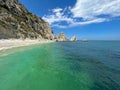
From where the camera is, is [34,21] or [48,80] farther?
[34,21]

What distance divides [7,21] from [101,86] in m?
69.6

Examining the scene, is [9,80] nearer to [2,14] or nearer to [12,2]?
[2,14]

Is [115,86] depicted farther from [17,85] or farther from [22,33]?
[22,33]

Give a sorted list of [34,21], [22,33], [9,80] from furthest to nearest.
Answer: [34,21], [22,33], [9,80]

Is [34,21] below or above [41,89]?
above

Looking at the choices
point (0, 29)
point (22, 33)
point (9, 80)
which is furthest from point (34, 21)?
point (9, 80)

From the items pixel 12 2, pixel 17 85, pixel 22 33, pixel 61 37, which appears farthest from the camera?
pixel 61 37

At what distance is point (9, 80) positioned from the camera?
45.3 ft

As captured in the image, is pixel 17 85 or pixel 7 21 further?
pixel 7 21

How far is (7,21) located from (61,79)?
66016 mm

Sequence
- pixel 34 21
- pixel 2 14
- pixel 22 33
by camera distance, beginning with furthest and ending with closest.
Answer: pixel 34 21 < pixel 22 33 < pixel 2 14

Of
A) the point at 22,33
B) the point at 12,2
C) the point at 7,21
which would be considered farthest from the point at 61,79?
the point at 12,2

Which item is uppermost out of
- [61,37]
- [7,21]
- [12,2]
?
[12,2]

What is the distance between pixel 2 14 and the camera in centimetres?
7181
